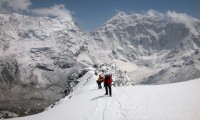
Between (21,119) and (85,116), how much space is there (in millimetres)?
15406

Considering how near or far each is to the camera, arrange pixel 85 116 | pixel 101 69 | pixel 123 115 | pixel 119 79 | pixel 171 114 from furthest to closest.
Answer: pixel 101 69, pixel 119 79, pixel 85 116, pixel 123 115, pixel 171 114

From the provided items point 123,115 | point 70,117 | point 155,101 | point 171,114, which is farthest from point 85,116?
point 171,114

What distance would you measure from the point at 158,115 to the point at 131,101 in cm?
753

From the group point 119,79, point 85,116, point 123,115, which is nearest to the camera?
point 123,115

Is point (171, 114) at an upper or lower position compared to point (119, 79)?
lower

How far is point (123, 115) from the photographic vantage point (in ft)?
95.9

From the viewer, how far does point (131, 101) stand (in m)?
34.5

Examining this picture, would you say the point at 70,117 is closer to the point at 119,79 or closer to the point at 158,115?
the point at 158,115

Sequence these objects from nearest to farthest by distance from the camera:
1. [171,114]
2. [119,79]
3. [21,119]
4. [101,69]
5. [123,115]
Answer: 1. [171,114]
2. [123,115]
3. [21,119]
4. [119,79]
5. [101,69]

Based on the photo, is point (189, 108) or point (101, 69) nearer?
point (189, 108)

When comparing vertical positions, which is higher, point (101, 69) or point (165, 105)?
point (101, 69)

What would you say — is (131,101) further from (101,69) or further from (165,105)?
(101,69)

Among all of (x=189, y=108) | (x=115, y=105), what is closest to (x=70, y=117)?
(x=115, y=105)

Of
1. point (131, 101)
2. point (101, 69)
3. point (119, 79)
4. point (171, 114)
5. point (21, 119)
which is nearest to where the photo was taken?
point (171, 114)
